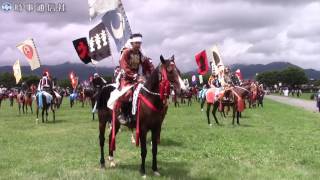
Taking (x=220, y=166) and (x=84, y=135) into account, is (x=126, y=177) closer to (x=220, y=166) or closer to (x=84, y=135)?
(x=220, y=166)

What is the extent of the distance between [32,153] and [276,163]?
6886mm

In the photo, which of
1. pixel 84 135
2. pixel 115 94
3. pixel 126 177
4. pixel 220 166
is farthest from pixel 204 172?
pixel 84 135

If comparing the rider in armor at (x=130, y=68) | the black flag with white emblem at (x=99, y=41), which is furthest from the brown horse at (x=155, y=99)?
the black flag with white emblem at (x=99, y=41)

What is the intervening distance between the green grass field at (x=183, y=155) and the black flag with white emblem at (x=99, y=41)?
280 centimetres

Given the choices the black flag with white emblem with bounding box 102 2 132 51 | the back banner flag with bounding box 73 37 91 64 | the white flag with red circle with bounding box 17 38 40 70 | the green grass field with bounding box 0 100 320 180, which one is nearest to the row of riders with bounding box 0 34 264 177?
the green grass field with bounding box 0 100 320 180

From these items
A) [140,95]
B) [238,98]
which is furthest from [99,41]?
[238,98]

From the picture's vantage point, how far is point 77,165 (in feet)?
42.1

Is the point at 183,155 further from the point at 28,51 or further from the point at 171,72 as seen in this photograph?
the point at 28,51

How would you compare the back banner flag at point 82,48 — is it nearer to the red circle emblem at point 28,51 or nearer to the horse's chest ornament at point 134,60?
the horse's chest ornament at point 134,60

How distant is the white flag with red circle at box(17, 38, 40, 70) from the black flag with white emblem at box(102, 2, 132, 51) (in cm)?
1636

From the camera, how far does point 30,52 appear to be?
31.0 metres

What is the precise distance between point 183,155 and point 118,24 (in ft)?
13.5

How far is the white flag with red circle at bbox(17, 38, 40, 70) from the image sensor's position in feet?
101

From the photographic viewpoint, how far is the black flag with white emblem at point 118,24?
15.0m
